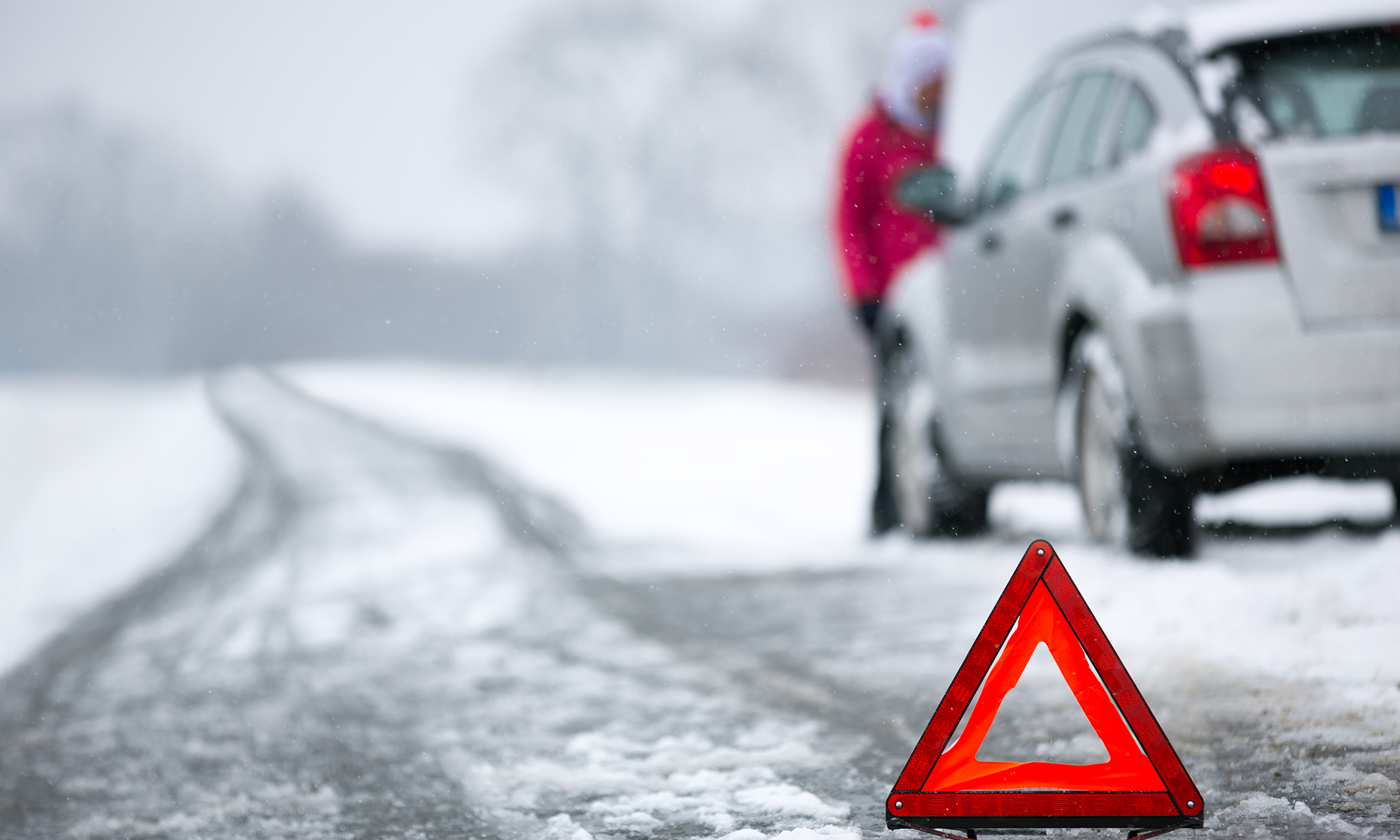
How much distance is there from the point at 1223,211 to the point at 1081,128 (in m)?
1.15

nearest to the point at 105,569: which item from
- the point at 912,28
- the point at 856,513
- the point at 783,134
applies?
the point at 856,513

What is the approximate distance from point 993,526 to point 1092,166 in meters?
2.91

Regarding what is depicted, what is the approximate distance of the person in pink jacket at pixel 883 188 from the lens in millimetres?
8484

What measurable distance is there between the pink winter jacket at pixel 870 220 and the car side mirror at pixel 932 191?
1261mm

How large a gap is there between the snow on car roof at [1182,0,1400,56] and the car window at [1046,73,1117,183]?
0.48m

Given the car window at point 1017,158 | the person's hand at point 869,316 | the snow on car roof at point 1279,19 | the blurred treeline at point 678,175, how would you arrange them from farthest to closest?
the blurred treeline at point 678,175 < the person's hand at point 869,316 < the car window at point 1017,158 < the snow on car roof at point 1279,19

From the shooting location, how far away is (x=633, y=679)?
484 centimetres

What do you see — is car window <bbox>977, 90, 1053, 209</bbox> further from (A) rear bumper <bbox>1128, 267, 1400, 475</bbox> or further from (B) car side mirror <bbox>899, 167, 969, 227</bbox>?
(A) rear bumper <bbox>1128, 267, 1400, 475</bbox>

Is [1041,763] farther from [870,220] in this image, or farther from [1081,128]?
[870,220]

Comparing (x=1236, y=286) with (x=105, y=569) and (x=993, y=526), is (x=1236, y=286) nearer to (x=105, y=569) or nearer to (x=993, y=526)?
(x=993, y=526)

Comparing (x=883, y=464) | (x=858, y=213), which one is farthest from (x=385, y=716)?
(x=858, y=213)

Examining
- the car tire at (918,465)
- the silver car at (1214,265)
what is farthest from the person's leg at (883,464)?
the silver car at (1214,265)

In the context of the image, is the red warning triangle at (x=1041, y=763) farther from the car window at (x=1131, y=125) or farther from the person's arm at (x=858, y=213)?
the person's arm at (x=858, y=213)

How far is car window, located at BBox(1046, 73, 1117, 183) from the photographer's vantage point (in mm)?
5883
